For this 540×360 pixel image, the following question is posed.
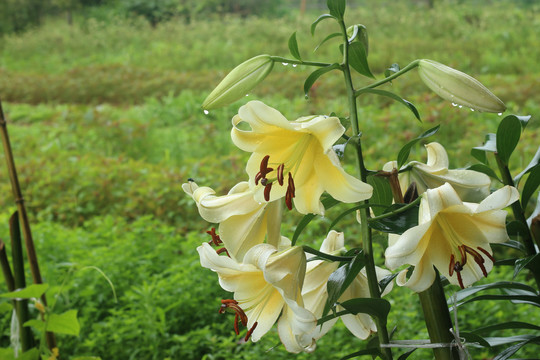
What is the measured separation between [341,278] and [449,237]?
9cm

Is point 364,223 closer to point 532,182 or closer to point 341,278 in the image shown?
point 341,278

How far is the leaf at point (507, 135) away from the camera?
643mm

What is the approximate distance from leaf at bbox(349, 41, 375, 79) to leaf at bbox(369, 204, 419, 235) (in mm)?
132

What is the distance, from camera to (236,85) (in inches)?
20.1

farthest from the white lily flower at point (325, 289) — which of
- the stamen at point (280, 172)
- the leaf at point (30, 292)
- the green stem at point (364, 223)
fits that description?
the leaf at point (30, 292)

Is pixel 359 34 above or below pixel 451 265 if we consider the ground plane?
above

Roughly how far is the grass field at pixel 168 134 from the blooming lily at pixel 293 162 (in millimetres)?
241

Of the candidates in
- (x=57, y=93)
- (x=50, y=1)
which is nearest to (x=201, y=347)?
(x=57, y=93)

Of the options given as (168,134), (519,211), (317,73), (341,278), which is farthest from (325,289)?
(168,134)

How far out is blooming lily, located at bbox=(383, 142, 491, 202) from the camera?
0.50 meters

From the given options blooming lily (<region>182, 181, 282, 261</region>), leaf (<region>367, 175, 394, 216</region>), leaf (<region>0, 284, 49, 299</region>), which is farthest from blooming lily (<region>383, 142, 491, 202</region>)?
leaf (<region>0, 284, 49, 299</region>)

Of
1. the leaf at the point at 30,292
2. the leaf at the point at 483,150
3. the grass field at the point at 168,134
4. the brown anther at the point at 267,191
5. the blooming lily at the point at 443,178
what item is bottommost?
the grass field at the point at 168,134

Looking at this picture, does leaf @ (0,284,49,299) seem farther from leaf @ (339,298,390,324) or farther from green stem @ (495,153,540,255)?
green stem @ (495,153,540,255)

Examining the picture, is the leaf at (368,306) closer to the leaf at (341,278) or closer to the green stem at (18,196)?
the leaf at (341,278)
